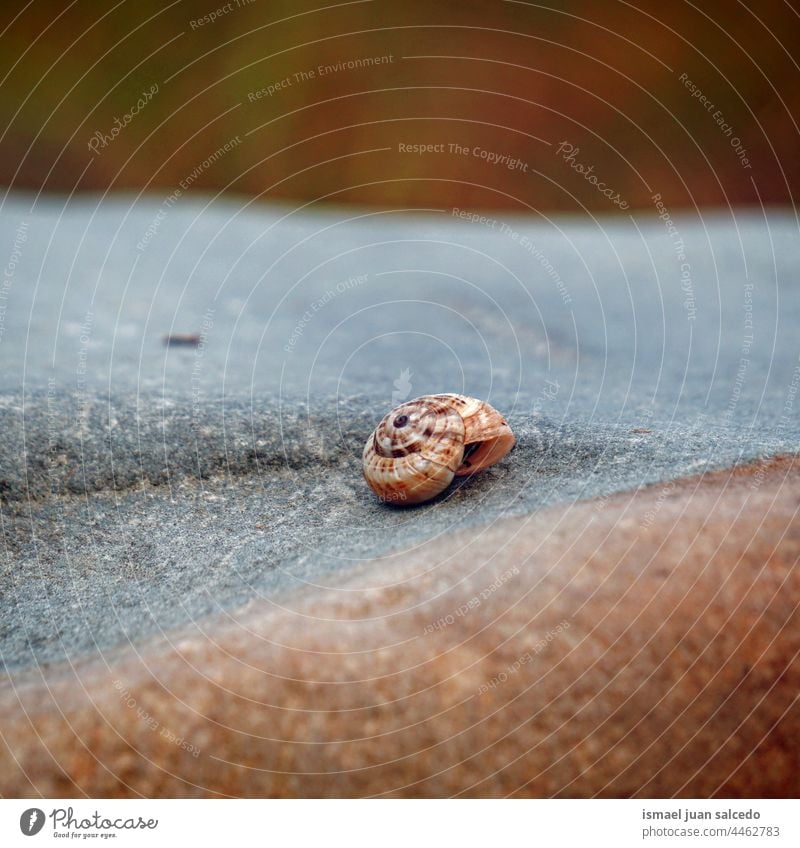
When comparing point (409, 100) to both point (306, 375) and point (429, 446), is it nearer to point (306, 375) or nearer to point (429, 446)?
point (306, 375)

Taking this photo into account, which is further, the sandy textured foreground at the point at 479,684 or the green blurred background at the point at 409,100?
the green blurred background at the point at 409,100

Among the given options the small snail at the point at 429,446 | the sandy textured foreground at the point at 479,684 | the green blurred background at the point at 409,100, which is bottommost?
the sandy textured foreground at the point at 479,684

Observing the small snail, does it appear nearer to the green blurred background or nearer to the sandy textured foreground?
the sandy textured foreground

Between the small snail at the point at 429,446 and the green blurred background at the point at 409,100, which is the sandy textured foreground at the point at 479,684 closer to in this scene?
the small snail at the point at 429,446

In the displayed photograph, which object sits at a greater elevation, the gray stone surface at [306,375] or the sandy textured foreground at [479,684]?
the gray stone surface at [306,375]

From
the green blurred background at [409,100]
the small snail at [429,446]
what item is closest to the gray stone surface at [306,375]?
the small snail at [429,446]

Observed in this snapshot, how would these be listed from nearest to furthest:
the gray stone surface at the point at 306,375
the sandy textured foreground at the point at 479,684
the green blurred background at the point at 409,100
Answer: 1. the sandy textured foreground at the point at 479,684
2. the gray stone surface at the point at 306,375
3. the green blurred background at the point at 409,100

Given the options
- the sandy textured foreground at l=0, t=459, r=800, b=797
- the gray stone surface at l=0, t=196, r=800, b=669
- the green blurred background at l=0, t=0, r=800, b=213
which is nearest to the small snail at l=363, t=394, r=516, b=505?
the gray stone surface at l=0, t=196, r=800, b=669
